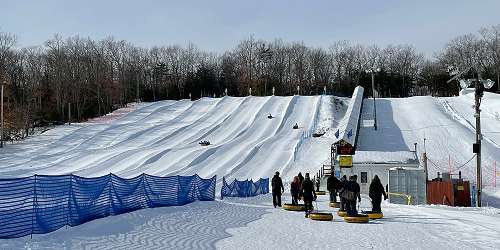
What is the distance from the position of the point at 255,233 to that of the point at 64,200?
4585 millimetres

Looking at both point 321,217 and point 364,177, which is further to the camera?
point 364,177

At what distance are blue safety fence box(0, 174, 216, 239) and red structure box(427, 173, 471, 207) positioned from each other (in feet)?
57.9

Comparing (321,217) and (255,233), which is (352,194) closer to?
(321,217)

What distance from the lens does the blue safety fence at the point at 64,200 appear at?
11.6m

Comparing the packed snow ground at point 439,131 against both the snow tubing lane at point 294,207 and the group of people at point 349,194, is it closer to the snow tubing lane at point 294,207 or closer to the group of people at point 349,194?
the snow tubing lane at point 294,207

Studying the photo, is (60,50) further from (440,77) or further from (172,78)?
(440,77)

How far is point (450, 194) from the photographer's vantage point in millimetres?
31172

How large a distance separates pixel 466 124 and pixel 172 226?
45610mm

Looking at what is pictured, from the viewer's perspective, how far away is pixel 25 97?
83.4 metres

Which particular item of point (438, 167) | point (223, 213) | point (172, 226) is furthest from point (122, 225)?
point (438, 167)

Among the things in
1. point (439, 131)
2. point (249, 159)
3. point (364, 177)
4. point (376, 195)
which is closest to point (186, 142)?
point (249, 159)

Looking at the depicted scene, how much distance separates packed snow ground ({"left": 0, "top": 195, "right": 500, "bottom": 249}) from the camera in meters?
11.9

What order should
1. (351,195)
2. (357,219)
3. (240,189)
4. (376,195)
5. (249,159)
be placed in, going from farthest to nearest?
1. (249,159)
2. (240,189)
3. (376,195)
4. (351,195)
5. (357,219)

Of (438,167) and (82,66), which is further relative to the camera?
(82,66)
